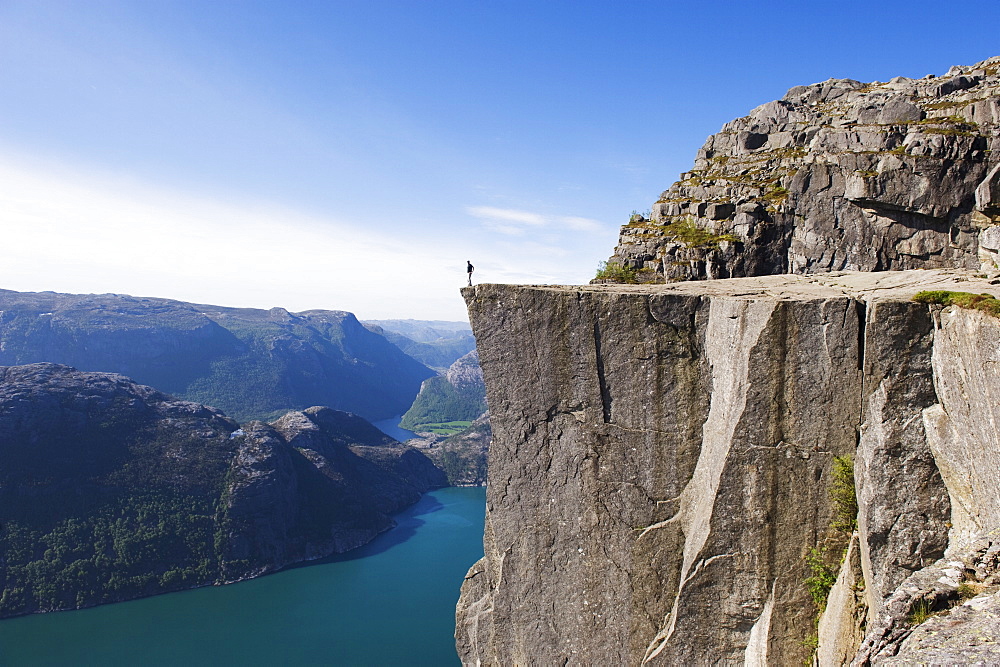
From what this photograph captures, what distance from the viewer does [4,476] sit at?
4252 inches

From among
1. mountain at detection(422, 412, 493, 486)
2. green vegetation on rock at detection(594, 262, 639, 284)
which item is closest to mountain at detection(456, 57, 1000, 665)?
green vegetation on rock at detection(594, 262, 639, 284)

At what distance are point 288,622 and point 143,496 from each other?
170 feet

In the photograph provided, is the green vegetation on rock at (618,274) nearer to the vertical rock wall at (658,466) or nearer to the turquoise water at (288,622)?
the vertical rock wall at (658,466)

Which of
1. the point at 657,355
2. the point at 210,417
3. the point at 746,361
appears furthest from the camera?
the point at 210,417

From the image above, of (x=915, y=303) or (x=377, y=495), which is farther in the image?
(x=377, y=495)

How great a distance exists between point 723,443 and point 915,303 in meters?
4.44

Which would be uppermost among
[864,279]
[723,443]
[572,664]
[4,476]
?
[864,279]

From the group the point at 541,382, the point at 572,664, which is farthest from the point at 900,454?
the point at 572,664

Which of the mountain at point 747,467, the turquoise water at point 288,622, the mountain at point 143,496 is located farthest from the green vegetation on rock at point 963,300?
the mountain at point 143,496

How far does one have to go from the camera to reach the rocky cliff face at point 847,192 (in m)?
Result: 19.0

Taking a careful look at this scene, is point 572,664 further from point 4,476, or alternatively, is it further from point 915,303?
point 4,476

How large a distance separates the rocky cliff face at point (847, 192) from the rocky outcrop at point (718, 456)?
6632mm

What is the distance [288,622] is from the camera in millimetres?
82312

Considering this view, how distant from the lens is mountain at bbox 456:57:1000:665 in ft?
28.5
